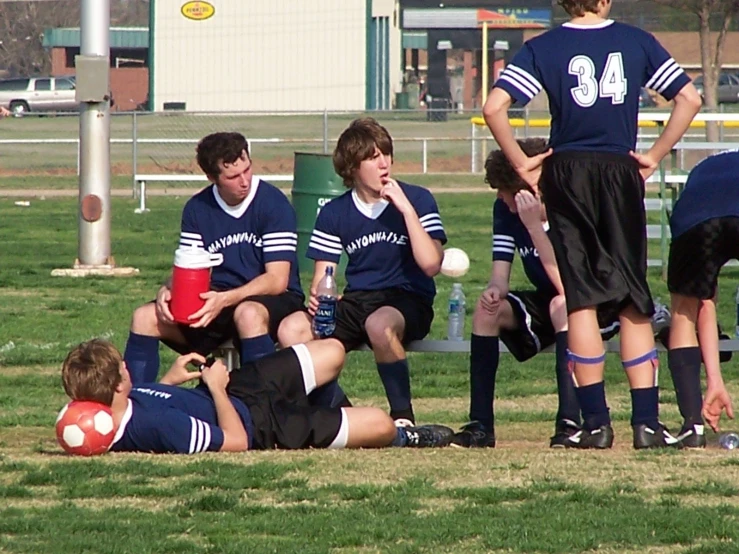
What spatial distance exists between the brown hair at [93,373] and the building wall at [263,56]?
4209 cm

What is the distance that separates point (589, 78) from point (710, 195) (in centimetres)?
71

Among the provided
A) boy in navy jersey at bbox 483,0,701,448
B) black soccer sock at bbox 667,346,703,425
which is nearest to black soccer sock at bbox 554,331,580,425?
black soccer sock at bbox 667,346,703,425

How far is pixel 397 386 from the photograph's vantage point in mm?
6770

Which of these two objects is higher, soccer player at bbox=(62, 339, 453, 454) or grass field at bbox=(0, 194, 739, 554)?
soccer player at bbox=(62, 339, 453, 454)

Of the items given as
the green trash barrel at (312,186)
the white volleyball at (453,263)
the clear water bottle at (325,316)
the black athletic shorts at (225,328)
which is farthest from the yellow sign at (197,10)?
the clear water bottle at (325,316)

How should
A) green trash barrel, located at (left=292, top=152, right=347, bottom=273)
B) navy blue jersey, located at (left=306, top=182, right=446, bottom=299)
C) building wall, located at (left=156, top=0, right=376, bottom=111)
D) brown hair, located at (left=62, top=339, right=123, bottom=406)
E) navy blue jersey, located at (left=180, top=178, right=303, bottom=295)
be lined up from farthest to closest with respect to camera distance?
building wall, located at (left=156, top=0, right=376, bottom=111) < green trash barrel, located at (left=292, top=152, right=347, bottom=273) < navy blue jersey, located at (left=180, top=178, right=303, bottom=295) < navy blue jersey, located at (left=306, top=182, right=446, bottom=299) < brown hair, located at (left=62, top=339, right=123, bottom=406)

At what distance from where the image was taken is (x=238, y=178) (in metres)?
7.01

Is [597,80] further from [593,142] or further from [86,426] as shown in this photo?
[86,426]

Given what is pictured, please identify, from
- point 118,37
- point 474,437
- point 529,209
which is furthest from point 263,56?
point 474,437

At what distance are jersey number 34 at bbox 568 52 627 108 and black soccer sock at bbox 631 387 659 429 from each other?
118 centimetres

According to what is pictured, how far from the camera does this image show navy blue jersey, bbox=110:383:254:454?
233 inches

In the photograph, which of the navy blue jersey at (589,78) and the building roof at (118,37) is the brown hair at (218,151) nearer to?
the navy blue jersey at (589,78)

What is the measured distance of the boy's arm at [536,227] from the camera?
260 inches

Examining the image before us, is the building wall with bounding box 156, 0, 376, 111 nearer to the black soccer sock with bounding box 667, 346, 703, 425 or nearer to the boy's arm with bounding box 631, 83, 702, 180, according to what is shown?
the black soccer sock with bounding box 667, 346, 703, 425
